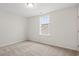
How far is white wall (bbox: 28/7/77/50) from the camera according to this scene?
3.18m

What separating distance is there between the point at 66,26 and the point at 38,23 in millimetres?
2226

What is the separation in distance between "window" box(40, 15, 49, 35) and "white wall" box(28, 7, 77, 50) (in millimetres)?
324

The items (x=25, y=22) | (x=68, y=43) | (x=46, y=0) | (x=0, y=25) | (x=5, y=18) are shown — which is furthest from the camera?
(x=25, y=22)

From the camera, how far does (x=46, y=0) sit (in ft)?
3.41

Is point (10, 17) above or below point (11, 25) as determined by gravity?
above

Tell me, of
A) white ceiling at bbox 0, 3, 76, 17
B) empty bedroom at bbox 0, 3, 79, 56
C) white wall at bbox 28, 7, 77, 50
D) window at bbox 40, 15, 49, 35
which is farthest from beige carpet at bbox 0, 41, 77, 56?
white ceiling at bbox 0, 3, 76, 17

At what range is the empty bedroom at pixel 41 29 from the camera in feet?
9.89

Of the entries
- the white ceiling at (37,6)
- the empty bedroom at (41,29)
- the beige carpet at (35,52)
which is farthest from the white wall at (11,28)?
the beige carpet at (35,52)

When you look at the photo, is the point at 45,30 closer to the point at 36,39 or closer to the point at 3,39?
the point at 36,39

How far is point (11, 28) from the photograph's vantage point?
446 centimetres

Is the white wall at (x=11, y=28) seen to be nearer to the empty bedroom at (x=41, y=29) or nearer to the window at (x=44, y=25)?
the empty bedroom at (x=41, y=29)

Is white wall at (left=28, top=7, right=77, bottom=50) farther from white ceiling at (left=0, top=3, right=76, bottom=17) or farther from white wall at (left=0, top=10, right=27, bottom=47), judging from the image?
white wall at (left=0, top=10, right=27, bottom=47)

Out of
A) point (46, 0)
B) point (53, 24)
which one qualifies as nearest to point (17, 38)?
point (53, 24)

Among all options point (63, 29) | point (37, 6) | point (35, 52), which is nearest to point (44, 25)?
point (63, 29)
